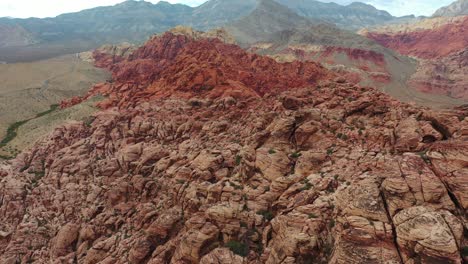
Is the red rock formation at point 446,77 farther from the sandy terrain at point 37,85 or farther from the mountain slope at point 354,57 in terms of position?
the sandy terrain at point 37,85

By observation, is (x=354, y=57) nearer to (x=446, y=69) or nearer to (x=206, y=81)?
(x=446, y=69)

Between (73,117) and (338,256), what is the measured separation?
53752mm

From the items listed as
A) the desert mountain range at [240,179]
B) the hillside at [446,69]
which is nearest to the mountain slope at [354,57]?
the hillside at [446,69]

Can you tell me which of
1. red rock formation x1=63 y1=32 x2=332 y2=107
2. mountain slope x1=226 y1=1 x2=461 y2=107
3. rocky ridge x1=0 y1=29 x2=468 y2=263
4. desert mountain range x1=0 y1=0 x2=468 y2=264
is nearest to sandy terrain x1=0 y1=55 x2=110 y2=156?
red rock formation x1=63 y1=32 x2=332 y2=107

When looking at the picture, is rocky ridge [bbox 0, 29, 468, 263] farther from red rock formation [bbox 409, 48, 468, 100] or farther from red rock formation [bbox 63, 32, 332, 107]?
red rock formation [bbox 409, 48, 468, 100]

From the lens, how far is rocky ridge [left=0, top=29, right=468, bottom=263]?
766 inches

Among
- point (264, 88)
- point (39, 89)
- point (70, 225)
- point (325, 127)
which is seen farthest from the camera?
point (39, 89)

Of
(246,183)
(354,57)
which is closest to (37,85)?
(246,183)

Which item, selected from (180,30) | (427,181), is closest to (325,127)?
(427,181)

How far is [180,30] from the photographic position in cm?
14450

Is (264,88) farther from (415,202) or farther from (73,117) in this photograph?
(415,202)

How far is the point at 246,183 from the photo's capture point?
1107 inches

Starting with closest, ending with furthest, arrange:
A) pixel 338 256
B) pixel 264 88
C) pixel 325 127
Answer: pixel 338 256 → pixel 325 127 → pixel 264 88

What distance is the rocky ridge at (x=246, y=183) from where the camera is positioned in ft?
63.8
